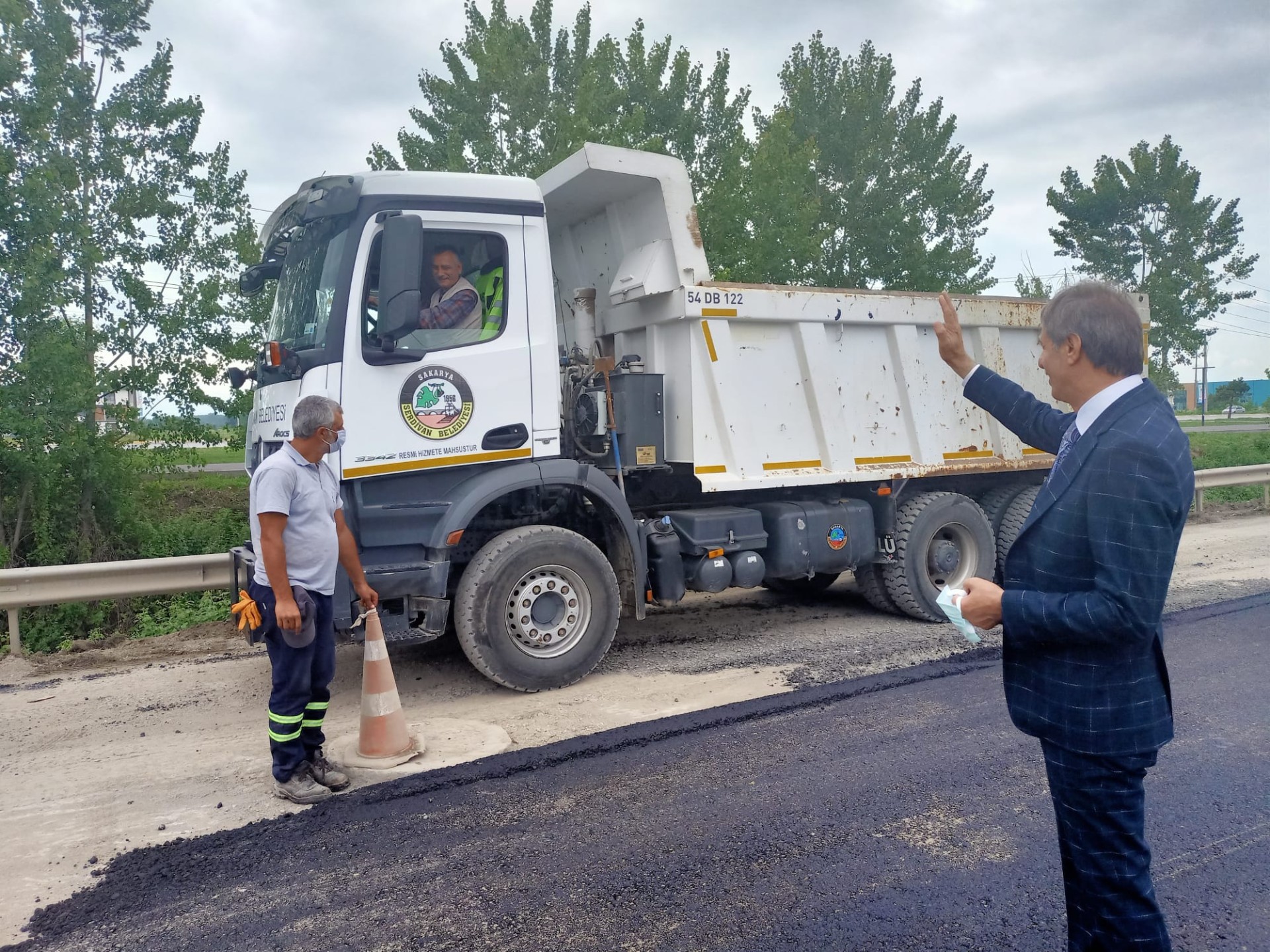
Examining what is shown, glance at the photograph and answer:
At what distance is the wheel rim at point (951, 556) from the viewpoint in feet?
24.2

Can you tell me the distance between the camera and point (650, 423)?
243 inches

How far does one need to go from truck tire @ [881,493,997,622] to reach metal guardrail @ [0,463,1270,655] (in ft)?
16.4

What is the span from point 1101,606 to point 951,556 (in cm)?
573

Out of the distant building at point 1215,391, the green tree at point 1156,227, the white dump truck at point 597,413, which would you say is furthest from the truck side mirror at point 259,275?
the distant building at point 1215,391

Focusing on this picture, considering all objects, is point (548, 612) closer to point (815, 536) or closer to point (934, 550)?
point (815, 536)

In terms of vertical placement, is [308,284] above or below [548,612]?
above

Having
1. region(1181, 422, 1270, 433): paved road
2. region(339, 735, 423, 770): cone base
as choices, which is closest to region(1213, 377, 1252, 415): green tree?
region(1181, 422, 1270, 433): paved road

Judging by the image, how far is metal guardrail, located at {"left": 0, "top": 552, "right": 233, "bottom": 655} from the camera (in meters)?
6.38

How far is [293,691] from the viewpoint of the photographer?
404 cm

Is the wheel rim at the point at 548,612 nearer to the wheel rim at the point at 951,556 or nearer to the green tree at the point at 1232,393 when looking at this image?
the wheel rim at the point at 951,556

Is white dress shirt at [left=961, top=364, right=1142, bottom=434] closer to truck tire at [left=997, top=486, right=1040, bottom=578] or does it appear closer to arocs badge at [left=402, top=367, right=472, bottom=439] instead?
arocs badge at [left=402, top=367, right=472, bottom=439]

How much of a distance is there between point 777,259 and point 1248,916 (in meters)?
12.5

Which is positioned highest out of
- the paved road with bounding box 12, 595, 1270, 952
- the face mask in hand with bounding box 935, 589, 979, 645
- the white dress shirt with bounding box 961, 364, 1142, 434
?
the white dress shirt with bounding box 961, 364, 1142, 434

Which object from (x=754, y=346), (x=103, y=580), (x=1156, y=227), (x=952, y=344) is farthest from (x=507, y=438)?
(x=1156, y=227)
